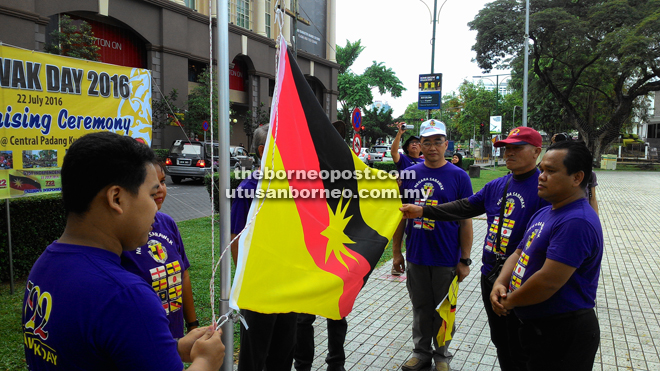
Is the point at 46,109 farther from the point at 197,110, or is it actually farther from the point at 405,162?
the point at 197,110

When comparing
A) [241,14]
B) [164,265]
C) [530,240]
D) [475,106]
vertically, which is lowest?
[164,265]

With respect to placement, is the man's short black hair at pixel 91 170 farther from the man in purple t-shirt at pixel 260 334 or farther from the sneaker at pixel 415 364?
the sneaker at pixel 415 364

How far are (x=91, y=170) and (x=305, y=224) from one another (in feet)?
3.86

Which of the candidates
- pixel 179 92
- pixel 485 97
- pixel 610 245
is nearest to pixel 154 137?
pixel 179 92

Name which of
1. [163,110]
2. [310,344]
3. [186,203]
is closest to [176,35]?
[163,110]

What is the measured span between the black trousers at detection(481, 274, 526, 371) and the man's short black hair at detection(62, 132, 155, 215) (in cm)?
266

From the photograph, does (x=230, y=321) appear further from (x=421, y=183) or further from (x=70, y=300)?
(x=421, y=183)

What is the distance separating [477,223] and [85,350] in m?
11.6

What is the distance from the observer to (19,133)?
499 cm

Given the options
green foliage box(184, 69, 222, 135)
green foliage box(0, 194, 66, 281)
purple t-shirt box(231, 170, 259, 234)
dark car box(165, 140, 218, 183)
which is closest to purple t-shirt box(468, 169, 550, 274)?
purple t-shirt box(231, 170, 259, 234)

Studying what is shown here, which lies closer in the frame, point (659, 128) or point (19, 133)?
point (19, 133)

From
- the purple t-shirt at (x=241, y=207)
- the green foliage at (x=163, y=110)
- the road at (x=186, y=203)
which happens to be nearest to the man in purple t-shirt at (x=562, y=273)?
the purple t-shirt at (x=241, y=207)

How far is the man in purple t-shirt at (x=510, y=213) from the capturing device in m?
3.17

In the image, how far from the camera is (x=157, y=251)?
2.51m
